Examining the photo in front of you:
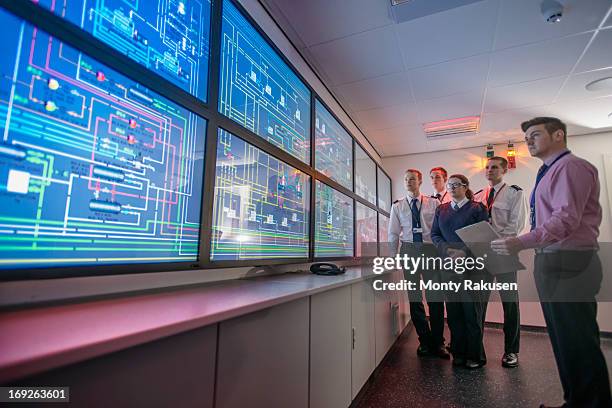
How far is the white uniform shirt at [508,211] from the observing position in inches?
111

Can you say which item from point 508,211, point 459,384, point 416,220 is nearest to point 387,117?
point 416,220

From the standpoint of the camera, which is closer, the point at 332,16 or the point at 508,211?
the point at 332,16

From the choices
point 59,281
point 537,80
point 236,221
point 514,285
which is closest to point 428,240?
point 514,285

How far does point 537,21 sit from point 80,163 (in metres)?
2.86

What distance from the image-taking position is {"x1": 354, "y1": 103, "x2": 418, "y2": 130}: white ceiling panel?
3.48m

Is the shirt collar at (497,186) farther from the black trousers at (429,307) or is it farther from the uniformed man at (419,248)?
the black trousers at (429,307)

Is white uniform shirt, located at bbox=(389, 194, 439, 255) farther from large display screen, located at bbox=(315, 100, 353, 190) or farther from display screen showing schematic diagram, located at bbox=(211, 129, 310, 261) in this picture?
display screen showing schematic diagram, located at bbox=(211, 129, 310, 261)

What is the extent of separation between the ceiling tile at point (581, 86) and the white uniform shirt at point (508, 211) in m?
1.16

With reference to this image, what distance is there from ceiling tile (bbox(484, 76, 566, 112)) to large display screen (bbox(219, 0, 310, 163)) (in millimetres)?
2096

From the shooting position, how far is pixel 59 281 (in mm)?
830

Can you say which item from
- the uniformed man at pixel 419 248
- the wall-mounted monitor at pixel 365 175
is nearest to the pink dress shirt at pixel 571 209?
the uniformed man at pixel 419 248

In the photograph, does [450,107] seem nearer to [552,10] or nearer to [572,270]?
[552,10]

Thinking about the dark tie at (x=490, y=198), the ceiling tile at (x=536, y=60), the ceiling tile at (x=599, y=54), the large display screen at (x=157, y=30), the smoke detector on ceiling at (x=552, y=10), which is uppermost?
the ceiling tile at (x=599, y=54)

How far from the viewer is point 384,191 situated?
197 inches
